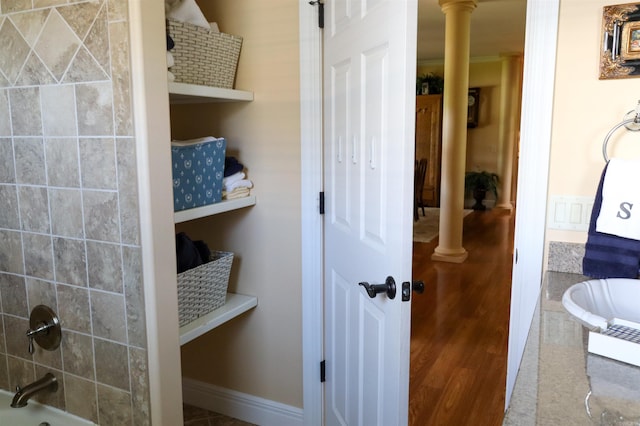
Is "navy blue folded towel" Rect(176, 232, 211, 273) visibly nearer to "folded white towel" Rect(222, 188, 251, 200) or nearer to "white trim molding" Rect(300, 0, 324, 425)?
"folded white towel" Rect(222, 188, 251, 200)

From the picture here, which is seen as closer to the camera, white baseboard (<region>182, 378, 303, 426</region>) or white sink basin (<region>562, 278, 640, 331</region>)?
white sink basin (<region>562, 278, 640, 331</region>)

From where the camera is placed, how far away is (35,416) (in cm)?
184

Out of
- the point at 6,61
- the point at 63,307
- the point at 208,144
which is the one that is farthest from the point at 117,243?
the point at 6,61

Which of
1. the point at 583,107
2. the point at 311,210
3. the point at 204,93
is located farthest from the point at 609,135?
the point at 204,93

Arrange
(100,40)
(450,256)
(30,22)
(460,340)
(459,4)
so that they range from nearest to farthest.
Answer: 1. (100,40)
2. (30,22)
3. (460,340)
4. (459,4)
5. (450,256)

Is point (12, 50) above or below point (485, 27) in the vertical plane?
below

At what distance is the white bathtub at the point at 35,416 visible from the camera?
1.79 m

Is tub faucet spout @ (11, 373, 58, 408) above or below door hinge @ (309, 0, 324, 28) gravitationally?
below

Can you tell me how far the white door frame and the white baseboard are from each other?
150 millimetres

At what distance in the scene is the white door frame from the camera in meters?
1.58

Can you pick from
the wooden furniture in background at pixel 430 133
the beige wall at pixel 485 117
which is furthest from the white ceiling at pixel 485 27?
the wooden furniture in background at pixel 430 133

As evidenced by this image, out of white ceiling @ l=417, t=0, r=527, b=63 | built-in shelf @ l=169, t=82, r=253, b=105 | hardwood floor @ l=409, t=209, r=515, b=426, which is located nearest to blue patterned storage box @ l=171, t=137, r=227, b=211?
built-in shelf @ l=169, t=82, r=253, b=105

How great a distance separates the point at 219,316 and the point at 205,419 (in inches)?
29.3

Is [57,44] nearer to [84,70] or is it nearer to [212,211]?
[84,70]
